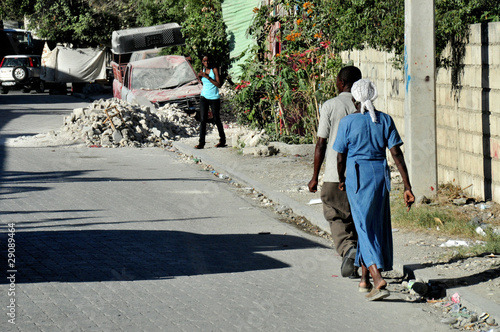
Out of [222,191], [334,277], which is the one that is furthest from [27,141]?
[334,277]

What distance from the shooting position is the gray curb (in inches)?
217

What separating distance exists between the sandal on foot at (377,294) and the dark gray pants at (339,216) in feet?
2.26

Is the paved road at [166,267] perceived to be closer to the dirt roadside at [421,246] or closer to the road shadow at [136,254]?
the road shadow at [136,254]

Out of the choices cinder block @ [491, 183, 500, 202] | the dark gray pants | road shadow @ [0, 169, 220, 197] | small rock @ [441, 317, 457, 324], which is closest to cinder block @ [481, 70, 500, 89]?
cinder block @ [491, 183, 500, 202]

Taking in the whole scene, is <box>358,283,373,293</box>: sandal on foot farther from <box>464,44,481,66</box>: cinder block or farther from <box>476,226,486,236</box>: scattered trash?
<box>464,44,481,66</box>: cinder block

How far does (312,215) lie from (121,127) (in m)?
9.75

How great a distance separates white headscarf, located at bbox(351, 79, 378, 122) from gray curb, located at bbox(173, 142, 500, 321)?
1.56 meters

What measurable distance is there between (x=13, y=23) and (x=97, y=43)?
4492cm

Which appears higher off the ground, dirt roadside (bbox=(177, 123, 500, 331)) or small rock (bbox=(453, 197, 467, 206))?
small rock (bbox=(453, 197, 467, 206))

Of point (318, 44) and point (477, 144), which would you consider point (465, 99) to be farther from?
point (318, 44)

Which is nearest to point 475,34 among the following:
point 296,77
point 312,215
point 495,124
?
point 495,124

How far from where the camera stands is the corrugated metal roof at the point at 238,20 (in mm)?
25062

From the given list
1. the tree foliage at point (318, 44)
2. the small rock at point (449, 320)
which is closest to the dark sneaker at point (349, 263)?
the small rock at point (449, 320)

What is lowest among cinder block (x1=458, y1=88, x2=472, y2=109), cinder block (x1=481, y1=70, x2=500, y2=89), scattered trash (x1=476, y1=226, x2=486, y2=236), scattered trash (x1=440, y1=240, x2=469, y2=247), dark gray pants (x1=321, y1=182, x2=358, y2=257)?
scattered trash (x1=440, y1=240, x2=469, y2=247)
